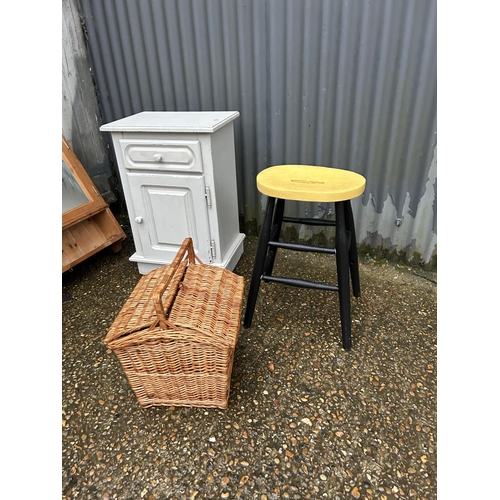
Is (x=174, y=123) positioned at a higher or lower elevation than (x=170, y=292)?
higher

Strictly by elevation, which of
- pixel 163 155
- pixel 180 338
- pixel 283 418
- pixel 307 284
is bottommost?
pixel 283 418

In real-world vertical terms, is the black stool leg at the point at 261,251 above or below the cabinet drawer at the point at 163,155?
below

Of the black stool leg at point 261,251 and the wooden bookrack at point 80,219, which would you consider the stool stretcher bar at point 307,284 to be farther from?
the wooden bookrack at point 80,219

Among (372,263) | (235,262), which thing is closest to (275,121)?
(235,262)

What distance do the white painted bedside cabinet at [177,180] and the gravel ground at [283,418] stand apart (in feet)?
1.92

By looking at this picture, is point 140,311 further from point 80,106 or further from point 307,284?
point 80,106

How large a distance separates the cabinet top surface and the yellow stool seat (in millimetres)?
498

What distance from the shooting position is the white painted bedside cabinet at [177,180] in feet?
7.14

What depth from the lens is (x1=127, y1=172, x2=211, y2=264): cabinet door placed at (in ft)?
7.62

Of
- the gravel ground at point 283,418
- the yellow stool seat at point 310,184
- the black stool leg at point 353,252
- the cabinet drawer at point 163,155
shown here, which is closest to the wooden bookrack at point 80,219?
the gravel ground at point 283,418

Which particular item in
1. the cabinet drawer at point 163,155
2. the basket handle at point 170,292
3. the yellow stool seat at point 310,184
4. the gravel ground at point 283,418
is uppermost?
the cabinet drawer at point 163,155

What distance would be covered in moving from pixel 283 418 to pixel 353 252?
107 centimetres

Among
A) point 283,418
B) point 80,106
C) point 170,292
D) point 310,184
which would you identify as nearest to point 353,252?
point 310,184

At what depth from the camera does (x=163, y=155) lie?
7.29ft
